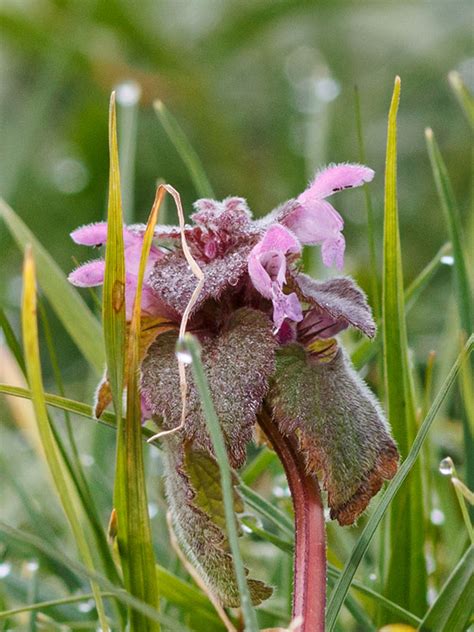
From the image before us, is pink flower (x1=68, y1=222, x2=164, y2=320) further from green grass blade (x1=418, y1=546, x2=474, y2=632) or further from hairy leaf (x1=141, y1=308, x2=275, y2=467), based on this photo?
green grass blade (x1=418, y1=546, x2=474, y2=632)

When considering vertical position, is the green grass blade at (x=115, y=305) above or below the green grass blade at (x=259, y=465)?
above

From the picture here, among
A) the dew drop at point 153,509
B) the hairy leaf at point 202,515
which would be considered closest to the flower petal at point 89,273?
the hairy leaf at point 202,515

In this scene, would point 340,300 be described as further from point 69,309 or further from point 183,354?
point 69,309

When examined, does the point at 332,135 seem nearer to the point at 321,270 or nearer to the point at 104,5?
the point at 104,5

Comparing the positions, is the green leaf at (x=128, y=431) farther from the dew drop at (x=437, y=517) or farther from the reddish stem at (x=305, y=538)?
the dew drop at (x=437, y=517)

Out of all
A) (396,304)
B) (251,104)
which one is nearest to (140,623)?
(396,304)
